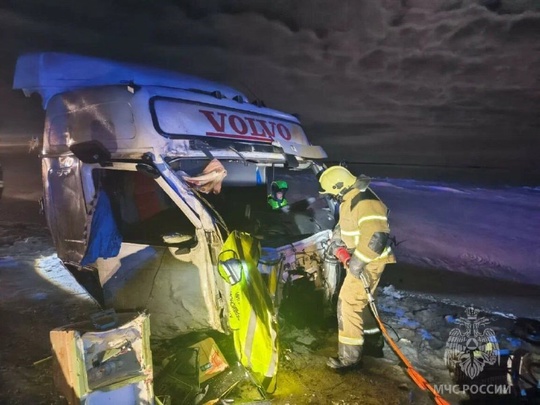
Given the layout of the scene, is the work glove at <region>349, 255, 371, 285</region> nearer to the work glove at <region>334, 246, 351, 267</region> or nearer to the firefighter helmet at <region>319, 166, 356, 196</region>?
the work glove at <region>334, 246, 351, 267</region>

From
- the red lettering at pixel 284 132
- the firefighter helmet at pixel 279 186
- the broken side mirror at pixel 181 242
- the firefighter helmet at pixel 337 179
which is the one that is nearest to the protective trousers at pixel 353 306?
the firefighter helmet at pixel 337 179

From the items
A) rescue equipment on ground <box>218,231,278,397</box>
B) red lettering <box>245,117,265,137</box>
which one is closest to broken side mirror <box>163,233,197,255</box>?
rescue equipment on ground <box>218,231,278,397</box>

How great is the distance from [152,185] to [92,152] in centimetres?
74

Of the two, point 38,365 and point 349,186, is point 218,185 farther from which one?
point 38,365

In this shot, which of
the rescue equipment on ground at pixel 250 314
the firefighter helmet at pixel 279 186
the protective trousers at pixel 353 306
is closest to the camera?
the rescue equipment on ground at pixel 250 314

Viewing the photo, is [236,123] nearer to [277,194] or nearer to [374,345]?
[277,194]

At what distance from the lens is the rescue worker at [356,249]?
3.74 meters

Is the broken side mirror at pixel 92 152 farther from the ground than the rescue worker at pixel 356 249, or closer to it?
farther from the ground

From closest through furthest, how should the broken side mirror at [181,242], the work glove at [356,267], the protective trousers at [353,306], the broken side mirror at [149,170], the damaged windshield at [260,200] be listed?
the broken side mirror at [181,242] → the broken side mirror at [149,170] → the work glove at [356,267] → the protective trousers at [353,306] → the damaged windshield at [260,200]

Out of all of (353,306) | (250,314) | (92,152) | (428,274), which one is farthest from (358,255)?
(428,274)

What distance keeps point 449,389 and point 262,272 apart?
6.87ft

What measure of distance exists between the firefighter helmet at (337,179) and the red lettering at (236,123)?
47.9 inches

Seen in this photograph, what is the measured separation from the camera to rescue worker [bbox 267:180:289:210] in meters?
5.75

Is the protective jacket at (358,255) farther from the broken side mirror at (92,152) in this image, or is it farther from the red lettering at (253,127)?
the broken side mirror at (92,152)
